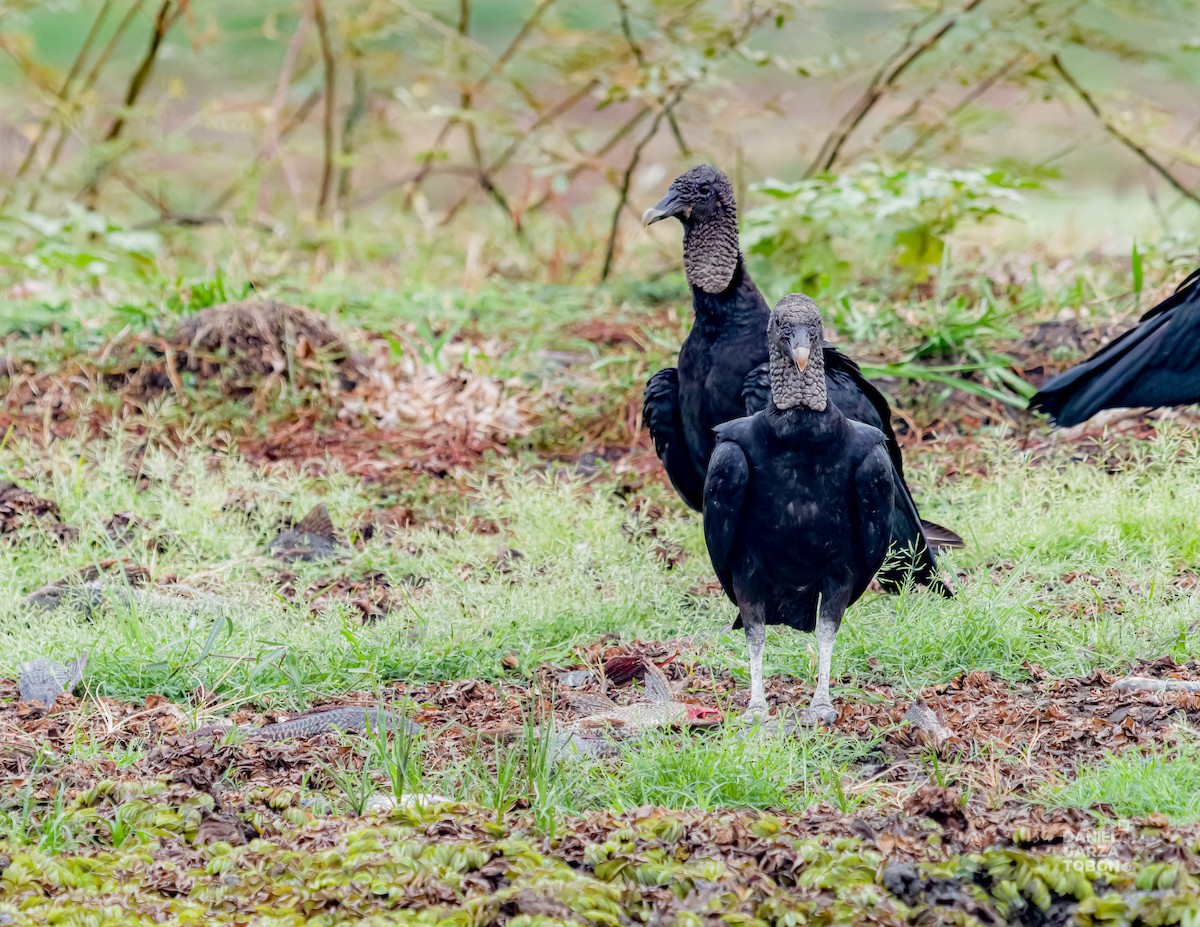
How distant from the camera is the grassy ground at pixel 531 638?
2.64m

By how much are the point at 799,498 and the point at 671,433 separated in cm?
122

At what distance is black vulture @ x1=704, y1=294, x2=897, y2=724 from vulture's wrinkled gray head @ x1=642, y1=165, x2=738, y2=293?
0.99 m

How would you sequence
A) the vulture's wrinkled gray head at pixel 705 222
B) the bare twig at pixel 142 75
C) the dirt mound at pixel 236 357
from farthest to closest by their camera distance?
the bare twig at pixel 142 75 → the dirt mound at pixel 236 357 → the vulture's wrinkled gray head at pixel 705 222

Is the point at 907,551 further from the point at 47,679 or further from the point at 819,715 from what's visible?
the point at 47,679

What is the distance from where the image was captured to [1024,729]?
11.3 ft

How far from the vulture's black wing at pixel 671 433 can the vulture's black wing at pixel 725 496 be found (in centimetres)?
100

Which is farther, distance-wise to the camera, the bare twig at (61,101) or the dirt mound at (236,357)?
the bare twig at (61,101)

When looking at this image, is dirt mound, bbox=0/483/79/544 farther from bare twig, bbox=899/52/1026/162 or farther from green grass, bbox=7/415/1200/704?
bare twig, bbox=899/52/1026/162

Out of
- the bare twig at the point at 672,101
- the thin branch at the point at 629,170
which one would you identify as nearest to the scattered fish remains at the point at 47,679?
the bare twig at the point at 672,101

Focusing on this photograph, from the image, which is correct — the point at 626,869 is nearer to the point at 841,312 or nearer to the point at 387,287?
the point at 841,312

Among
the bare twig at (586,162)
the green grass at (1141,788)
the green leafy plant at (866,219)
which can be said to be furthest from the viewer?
the bare twig at (586,162)

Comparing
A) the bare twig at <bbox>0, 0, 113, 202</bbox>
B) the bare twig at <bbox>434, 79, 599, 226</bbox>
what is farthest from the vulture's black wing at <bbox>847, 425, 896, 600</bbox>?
the bare twig at <bbox>0, 0, 113, 202</bbox>

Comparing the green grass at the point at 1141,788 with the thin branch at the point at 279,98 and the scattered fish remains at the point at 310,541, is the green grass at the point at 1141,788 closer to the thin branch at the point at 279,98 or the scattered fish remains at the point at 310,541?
the scattered fish remains at the point at 310,541

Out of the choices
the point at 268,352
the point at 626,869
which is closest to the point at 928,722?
the point at 626,869
